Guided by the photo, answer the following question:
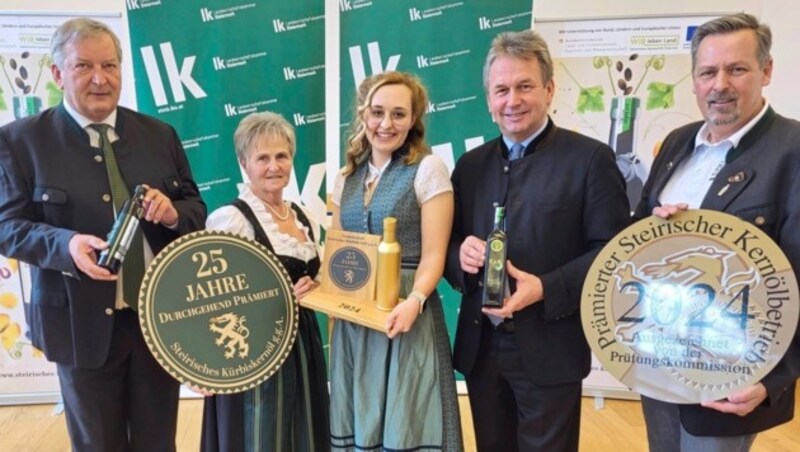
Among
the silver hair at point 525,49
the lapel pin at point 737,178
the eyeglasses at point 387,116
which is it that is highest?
the silver hair at point 525,49

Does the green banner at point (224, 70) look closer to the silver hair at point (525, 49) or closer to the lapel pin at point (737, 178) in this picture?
the silver hair at point (525, 49)

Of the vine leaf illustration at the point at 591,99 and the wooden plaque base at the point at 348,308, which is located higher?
the vine leaf illustration at the point at 591,99

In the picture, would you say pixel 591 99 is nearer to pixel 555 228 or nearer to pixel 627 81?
pixel 627 81

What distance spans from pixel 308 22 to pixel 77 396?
6.77 feet

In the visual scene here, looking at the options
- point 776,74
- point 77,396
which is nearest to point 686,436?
point 77,396

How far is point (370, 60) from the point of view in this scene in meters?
2.92

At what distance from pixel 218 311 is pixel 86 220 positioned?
505mm

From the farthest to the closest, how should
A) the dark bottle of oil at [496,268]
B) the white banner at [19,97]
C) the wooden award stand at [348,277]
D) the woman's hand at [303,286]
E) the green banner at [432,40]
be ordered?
the green banner at [432,40] < the white banner at [19,97] < the woman's hand at [303,286] < the wooden award stand at [348,277] < the dark bottle of oil at [496,268]

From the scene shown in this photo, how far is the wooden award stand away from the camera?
1.50m

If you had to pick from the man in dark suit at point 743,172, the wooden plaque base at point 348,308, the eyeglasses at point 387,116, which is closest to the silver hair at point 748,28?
the man in dark suit at point 743,172

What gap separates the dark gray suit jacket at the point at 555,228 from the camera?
143cm

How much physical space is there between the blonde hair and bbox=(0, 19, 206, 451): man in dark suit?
0.57 m

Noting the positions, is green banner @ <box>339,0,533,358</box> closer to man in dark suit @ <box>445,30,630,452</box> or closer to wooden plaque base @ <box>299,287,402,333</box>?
man in dark suit @ <box>445,30,630,452</box>

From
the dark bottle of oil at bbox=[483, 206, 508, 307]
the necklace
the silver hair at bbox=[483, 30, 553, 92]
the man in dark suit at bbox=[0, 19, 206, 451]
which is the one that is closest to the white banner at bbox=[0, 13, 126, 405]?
the man in dark suit at bbox=[0, 19, 206, 451]
